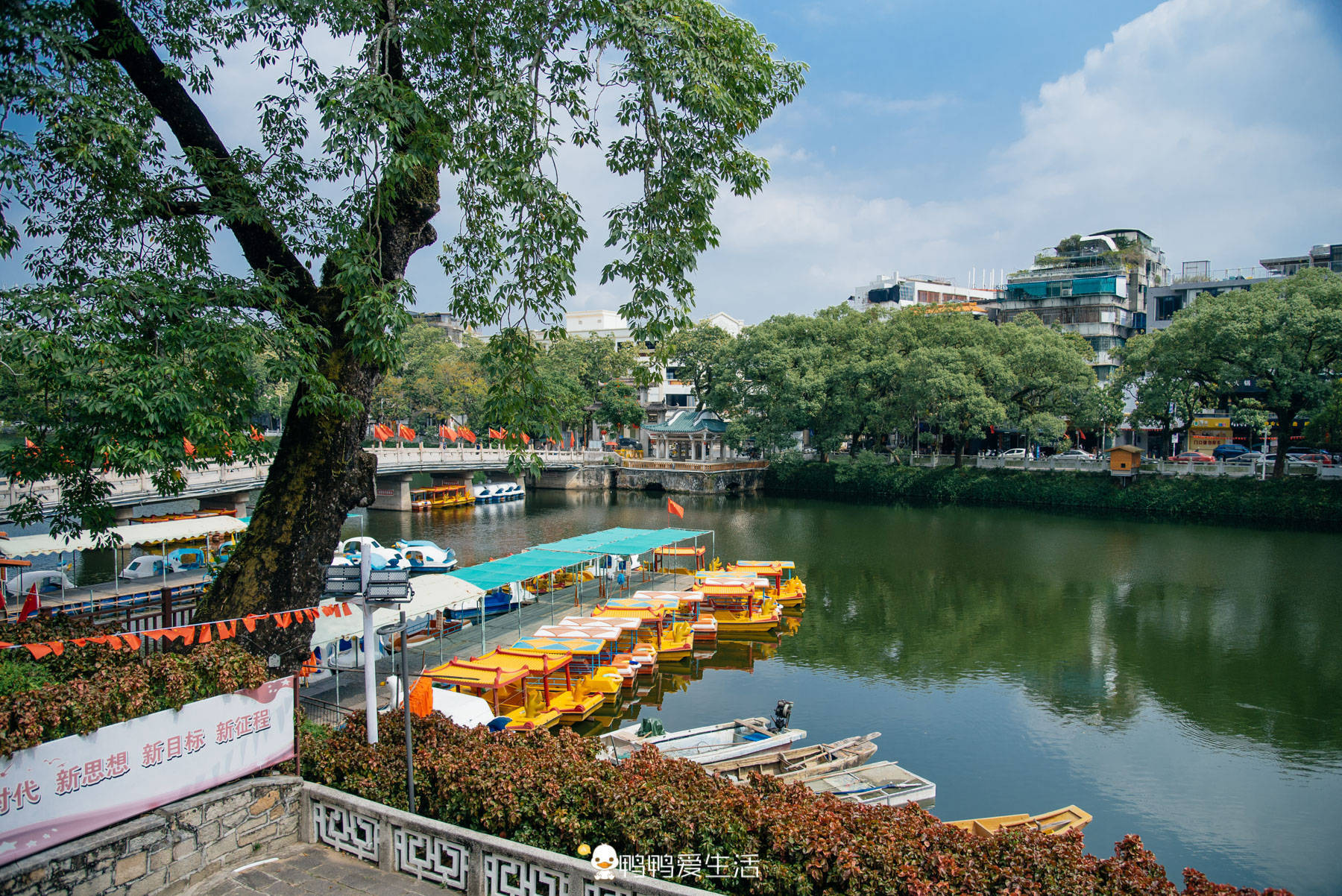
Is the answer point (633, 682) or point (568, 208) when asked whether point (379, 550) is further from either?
point (568, 208)

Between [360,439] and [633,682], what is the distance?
363 inches

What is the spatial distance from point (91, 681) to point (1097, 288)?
2433 inches

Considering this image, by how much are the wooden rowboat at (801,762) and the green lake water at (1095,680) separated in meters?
1.27

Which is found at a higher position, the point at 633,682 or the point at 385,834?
the point at 385,834

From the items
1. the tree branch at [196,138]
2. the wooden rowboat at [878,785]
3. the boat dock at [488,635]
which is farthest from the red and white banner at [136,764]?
the wooden rowboat at [878,785]

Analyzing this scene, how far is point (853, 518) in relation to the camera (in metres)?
38.6

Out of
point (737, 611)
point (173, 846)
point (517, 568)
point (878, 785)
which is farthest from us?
point (737, 611)

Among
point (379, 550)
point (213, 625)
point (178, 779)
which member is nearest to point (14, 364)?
point (213, 625)

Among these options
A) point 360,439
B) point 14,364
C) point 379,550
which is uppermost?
point 14,364

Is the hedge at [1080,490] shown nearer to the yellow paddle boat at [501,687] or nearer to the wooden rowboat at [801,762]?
the wooden rowboat at [801,762]

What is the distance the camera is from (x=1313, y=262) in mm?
52344

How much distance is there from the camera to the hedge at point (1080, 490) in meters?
33.8

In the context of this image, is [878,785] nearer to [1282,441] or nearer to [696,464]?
[1282,441]

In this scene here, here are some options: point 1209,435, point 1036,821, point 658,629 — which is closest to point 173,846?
point 1036,821
